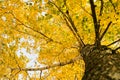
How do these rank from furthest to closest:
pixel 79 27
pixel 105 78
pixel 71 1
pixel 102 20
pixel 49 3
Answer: pixel 79 27 → pixel 49 3 → pixel 71 1 → pixel 102 20 → pixel 105 78

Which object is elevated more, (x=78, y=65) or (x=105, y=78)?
(x=105, y=78)

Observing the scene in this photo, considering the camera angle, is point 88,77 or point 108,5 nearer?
point 88,77

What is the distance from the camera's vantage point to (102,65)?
3.27 m

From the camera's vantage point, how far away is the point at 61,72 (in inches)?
279

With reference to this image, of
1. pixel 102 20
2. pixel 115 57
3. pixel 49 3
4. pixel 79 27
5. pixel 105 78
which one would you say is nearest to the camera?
pixel 105 78

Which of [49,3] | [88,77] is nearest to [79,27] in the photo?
[49,3]

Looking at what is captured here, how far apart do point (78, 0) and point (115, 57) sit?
166 centimetres

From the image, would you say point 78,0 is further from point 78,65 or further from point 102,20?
point 78,65

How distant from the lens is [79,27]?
606 centimetres

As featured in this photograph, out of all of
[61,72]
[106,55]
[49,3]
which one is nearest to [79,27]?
[49,3]

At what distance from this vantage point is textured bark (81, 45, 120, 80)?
2.96m

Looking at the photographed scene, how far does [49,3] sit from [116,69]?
2.64 m

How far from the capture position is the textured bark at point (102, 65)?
2962 mm

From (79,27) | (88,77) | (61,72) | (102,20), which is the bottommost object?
(61,72)
